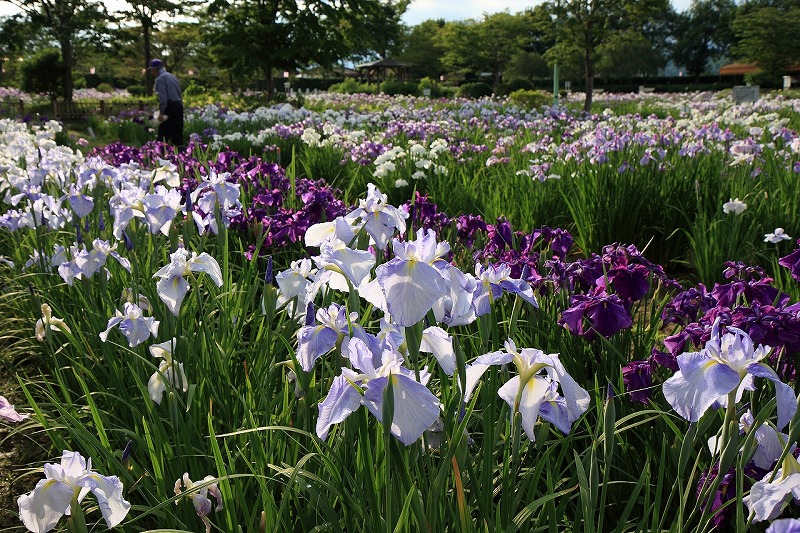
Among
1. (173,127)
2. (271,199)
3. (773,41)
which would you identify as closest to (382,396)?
(271,199)

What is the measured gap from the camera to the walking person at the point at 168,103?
35.0 feet

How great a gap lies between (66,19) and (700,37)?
65.3 metres

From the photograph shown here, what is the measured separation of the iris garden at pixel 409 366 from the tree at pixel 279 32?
56.9 feet

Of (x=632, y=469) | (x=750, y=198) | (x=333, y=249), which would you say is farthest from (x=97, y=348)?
(x=750, y=198)

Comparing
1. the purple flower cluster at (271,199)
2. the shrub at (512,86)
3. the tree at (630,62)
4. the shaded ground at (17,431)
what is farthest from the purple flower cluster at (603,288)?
the tree at (630,62)

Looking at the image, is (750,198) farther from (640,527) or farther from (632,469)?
(640,527)

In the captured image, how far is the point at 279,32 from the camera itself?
819 inches

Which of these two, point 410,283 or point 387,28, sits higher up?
point 387,28

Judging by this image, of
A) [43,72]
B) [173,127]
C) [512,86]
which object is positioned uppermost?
[43,72]

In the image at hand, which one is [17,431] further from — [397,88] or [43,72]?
[397,88]

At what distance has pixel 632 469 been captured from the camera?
1.87 meters

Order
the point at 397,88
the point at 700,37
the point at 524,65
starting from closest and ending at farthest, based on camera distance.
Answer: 1. the point at 397,88
2. the point at 524,65
3. the point at 700,37

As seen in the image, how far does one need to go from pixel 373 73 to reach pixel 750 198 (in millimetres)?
52477

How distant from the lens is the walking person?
35.0 feet
